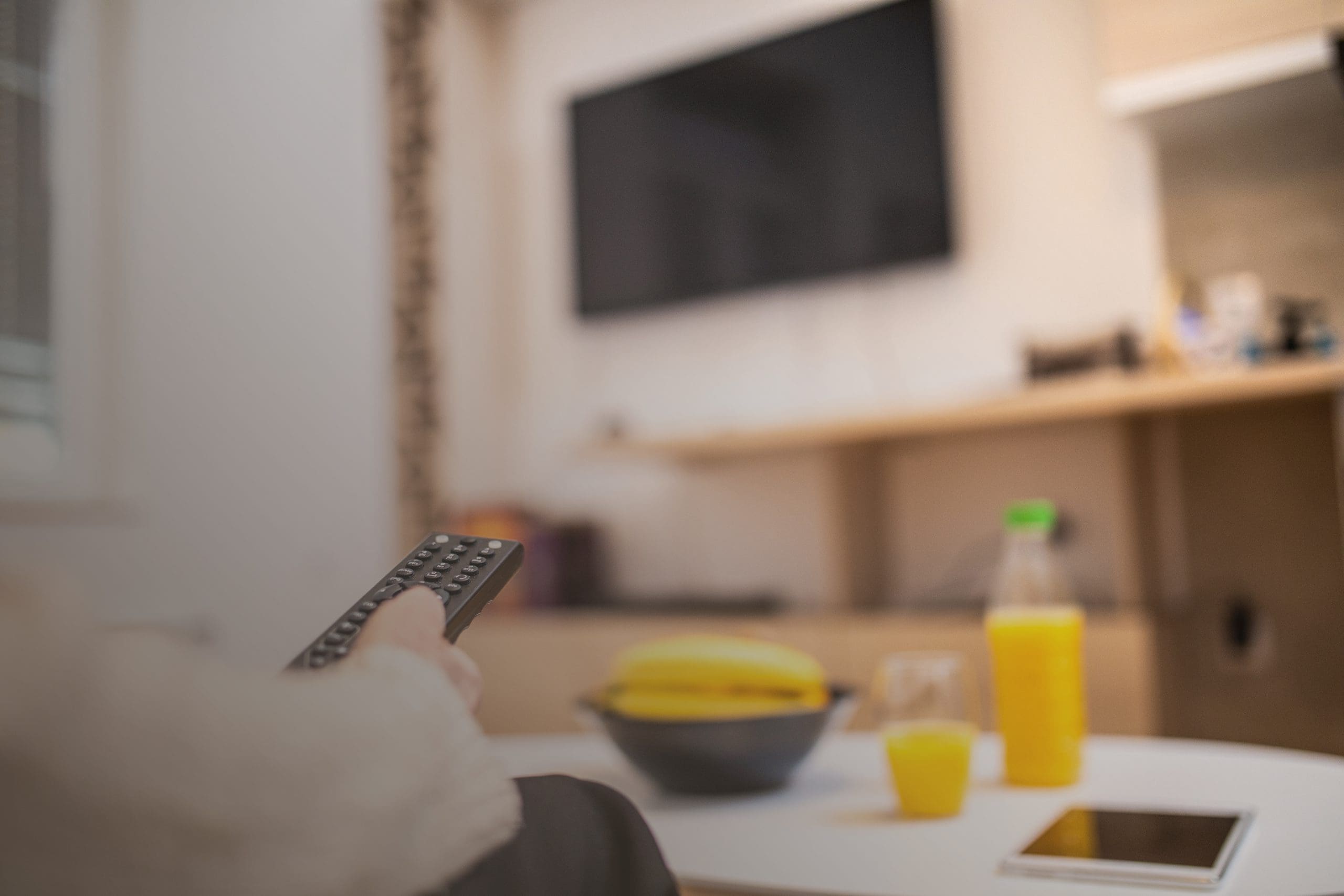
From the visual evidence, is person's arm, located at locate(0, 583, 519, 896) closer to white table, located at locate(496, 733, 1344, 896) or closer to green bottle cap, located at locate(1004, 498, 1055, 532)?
white table, located at locate(496, 733, 1344, 896)

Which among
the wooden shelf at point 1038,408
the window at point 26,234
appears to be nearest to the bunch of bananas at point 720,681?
the window at point 26,234

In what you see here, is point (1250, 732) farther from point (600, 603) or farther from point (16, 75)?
point (16, 75)

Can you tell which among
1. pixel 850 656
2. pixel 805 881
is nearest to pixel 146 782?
pixel 805 881

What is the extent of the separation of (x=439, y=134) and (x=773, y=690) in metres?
2.47

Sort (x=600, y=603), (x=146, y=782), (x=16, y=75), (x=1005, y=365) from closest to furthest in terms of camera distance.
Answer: (x=146, y=782), (x=16, y=75), (x=1005, y=365), (x=600, y=603)

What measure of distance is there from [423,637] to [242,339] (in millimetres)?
1940

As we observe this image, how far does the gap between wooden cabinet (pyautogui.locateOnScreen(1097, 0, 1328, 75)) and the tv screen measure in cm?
45

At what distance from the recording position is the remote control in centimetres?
47

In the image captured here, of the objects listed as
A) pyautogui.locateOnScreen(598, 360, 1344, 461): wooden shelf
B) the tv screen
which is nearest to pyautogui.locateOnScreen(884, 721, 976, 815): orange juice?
pyautogui.locateOnScreen(598, 360, 1344, 461): wooden shelf

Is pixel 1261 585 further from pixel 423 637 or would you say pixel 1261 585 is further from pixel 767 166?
pixel 423 637

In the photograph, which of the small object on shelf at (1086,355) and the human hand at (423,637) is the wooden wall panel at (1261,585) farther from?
the human hand at (423,637)

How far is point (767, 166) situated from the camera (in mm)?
2574

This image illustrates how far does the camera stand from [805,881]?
576 mm

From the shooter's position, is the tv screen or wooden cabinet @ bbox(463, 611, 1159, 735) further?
the tv screen
